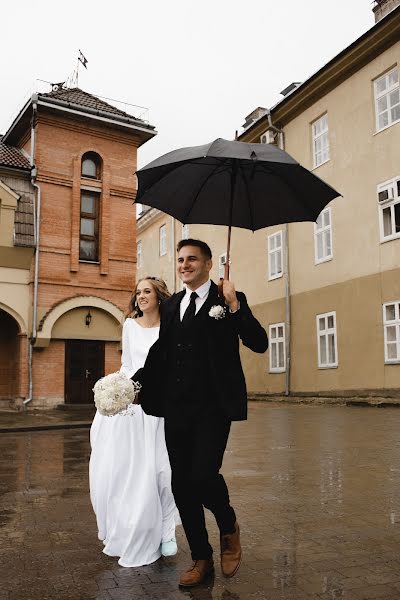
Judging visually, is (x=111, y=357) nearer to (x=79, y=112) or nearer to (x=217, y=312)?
(x=79, y=112)

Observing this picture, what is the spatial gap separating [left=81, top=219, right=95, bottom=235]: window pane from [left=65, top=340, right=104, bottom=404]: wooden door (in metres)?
3.95

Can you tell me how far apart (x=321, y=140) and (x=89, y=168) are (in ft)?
28.3

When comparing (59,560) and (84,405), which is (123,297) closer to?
(84,405)

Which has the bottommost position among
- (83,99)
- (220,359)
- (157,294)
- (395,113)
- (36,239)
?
(220,359)

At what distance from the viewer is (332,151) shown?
2166 cm

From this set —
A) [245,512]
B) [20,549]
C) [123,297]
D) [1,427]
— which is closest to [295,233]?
[123,297]

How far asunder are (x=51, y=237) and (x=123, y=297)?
3.32m

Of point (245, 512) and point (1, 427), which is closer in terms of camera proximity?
point (245, 512)

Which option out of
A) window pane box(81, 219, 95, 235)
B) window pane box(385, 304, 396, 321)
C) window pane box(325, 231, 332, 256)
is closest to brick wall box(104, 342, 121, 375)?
window pane box(81, 219, 95, 235)

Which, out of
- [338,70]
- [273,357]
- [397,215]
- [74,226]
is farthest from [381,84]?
[74,226]

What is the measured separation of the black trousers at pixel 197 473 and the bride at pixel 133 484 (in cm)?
59

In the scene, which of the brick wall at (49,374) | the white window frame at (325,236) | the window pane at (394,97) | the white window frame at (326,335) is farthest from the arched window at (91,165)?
the window pane at (394,97)

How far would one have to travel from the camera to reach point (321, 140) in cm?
2252

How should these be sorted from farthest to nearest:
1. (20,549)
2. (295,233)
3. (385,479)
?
(295,233), (385,479), (20,549)
